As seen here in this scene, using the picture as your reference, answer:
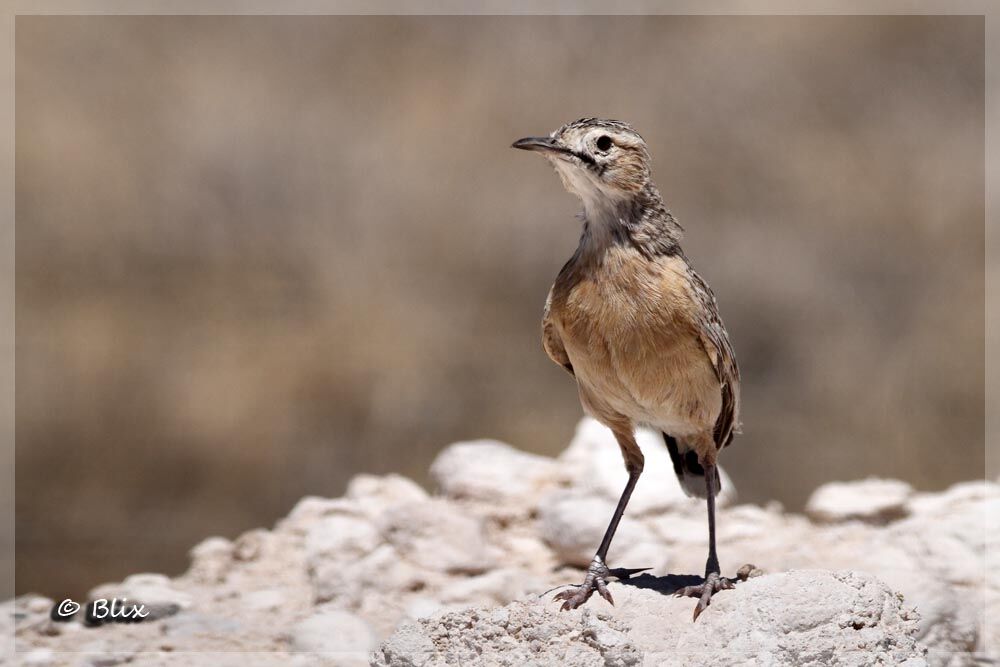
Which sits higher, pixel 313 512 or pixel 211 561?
pixel 313 512

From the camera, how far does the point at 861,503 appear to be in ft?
27.0

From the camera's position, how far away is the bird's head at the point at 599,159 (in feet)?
15.3

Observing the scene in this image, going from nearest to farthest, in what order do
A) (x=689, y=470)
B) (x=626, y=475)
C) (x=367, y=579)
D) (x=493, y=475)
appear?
1. (x=689, y=470)
2. (x=367, y=579)
3. (x=626, y=475)
4. (x=493, y=475)

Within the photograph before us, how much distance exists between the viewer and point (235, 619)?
6.57 meters

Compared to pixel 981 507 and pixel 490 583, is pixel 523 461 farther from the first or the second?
pixel 981 507

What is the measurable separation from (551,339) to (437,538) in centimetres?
250

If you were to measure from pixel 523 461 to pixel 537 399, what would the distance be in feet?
6.37

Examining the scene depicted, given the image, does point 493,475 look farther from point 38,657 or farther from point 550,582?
point 38,657

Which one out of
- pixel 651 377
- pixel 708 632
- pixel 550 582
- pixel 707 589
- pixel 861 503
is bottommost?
pixel 708 632

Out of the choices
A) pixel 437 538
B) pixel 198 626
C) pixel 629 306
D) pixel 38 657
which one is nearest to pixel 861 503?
pixel 437 538

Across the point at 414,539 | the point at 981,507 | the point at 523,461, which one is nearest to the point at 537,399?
the point at 523,461

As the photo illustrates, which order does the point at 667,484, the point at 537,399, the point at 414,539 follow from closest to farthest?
the point at 414,539
the point at 667,484
the point at 537,399

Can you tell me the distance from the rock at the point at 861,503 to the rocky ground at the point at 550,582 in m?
0.02
